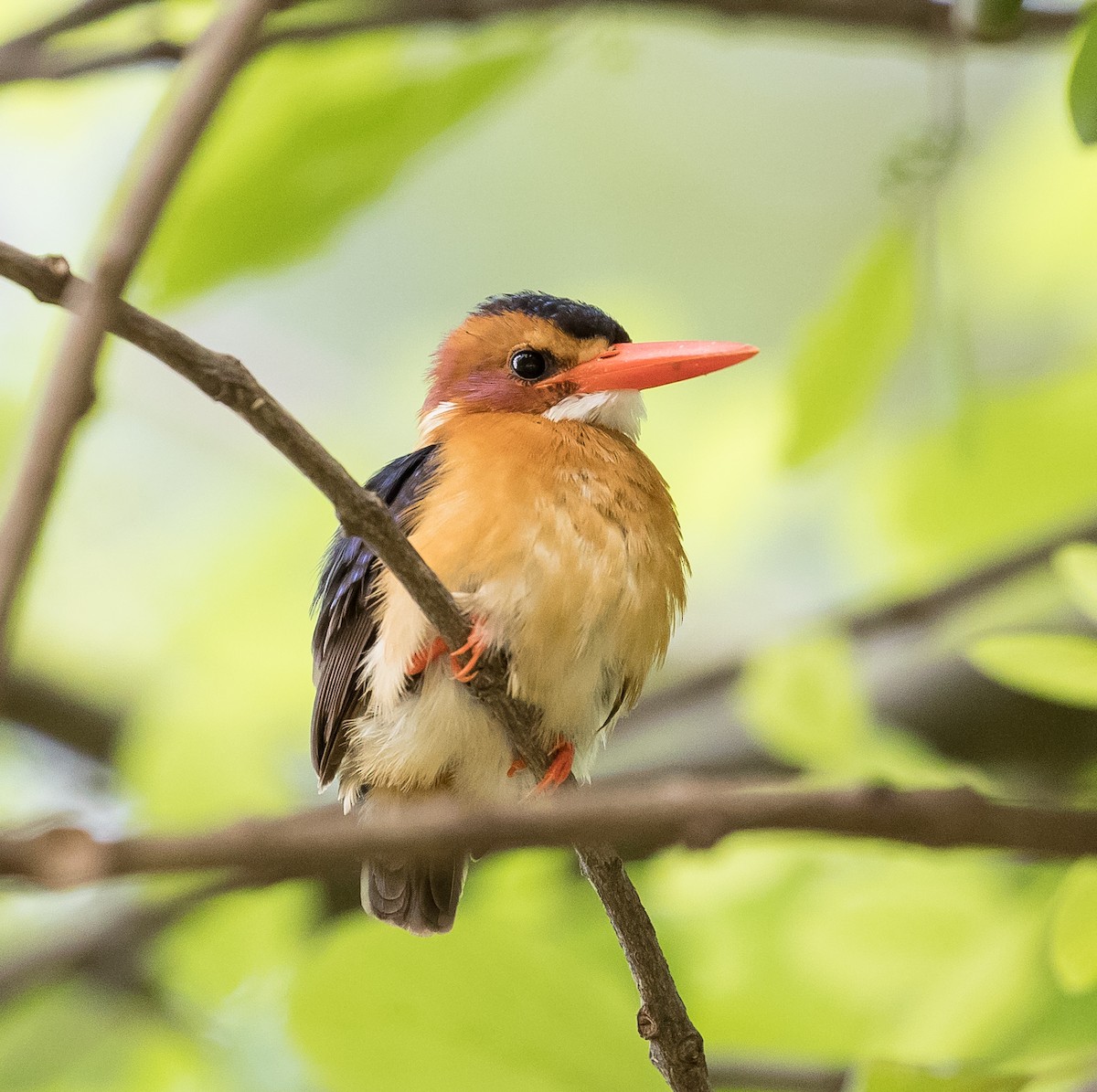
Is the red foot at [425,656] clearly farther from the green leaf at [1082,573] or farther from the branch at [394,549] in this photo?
the green leaf at [1082,573]

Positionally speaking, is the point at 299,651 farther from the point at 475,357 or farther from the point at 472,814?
the point at 472,814

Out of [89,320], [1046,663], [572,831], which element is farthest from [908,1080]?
[89,320]

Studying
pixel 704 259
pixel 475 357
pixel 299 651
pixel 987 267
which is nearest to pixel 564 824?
pixel 475 357

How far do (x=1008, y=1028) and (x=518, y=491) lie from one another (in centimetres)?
105

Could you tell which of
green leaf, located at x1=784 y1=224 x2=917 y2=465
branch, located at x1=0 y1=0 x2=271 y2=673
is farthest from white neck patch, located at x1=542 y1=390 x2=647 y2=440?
branch, located at x1=0 y1=0 x2=271 y2=673

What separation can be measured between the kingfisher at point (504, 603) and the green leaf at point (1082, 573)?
0.59 metres

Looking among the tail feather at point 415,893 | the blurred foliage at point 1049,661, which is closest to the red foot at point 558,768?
the tail feather at point 415,893

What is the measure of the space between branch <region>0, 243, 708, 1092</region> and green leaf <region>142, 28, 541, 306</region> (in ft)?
2.31

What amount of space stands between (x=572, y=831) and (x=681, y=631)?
3481mm

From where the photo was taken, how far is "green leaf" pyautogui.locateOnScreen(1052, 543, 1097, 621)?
1.69m

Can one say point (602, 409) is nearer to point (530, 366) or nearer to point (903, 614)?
point (530, 366)

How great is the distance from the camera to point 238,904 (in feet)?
8.61

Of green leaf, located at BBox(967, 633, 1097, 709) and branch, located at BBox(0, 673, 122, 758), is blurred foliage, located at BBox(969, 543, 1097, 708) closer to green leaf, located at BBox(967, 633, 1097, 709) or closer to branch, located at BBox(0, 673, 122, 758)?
green leaf, located at BBox(967, 633, 1097, 709)

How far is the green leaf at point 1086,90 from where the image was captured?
1.42 m
